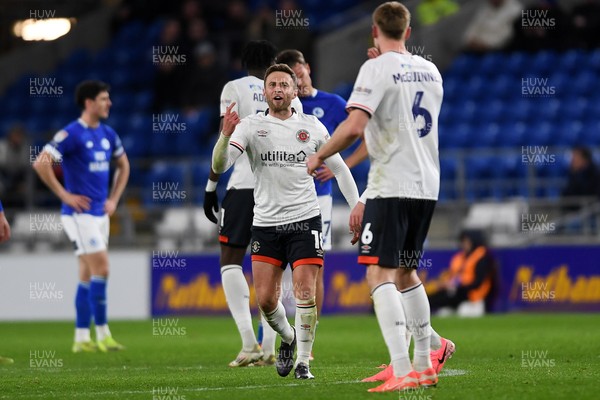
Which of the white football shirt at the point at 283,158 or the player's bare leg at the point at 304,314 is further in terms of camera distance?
the white football shirt at the point at 283,158

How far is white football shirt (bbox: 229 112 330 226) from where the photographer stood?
342 inches

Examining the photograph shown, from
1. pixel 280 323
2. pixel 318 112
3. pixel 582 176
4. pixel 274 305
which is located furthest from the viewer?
pixel 582 176

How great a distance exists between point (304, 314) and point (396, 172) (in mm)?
1650

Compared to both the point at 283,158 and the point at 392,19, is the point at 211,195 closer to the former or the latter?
the point at 283,158

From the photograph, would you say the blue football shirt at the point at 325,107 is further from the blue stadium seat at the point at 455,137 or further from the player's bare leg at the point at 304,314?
the blue stadium seat at the point at 455,137

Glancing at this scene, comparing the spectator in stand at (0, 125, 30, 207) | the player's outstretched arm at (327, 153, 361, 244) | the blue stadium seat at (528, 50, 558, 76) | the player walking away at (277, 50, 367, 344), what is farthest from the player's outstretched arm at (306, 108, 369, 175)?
the blue stadium seat at (528, 50, 558, 76)

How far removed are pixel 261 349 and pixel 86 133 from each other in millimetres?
3794

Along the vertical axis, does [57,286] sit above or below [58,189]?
below

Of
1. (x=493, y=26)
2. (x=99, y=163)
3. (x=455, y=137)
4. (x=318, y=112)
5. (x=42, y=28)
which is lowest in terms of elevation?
(x=99, y=163)

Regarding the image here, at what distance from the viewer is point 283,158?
28.5ft

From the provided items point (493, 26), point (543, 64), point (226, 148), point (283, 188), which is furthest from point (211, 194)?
point (493, 26)

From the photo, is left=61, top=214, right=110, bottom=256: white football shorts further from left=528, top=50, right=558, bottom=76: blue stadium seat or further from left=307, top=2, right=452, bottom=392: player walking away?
left=528, top=50, right=558, bottom=76: blue stadium seat

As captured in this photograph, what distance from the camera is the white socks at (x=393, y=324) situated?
7188 millimetres

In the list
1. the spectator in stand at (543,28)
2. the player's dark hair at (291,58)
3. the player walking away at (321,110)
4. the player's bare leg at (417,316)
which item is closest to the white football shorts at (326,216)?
the player walking away at (321,110)
